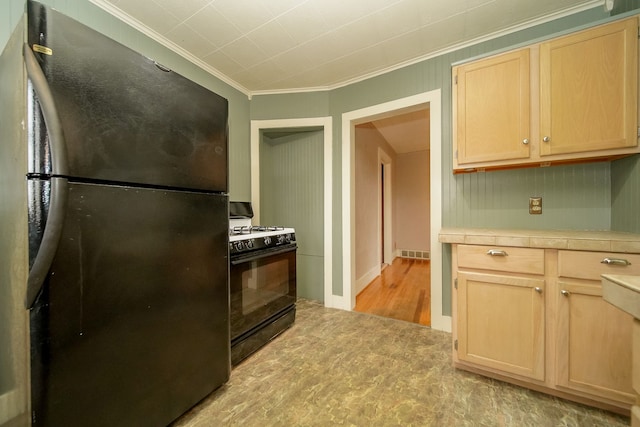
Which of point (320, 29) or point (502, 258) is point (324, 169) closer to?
point (320, 29)

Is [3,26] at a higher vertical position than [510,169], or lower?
higher

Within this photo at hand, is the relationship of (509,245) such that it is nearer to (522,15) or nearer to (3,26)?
(522,15)

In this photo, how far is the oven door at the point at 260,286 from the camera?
1.52 metres

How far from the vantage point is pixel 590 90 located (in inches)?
53.1

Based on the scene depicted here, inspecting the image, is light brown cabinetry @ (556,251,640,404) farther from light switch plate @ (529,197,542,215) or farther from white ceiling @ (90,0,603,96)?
white ceiling @ (90,0,603,96)

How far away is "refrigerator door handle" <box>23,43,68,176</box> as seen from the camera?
704 millimetres

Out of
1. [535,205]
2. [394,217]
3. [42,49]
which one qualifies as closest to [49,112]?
[42,49]

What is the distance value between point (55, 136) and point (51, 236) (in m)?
0.32

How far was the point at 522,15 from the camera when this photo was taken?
5.41 ft

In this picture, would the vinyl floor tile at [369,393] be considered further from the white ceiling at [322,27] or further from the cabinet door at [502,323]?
the white ceiling at [322,27]

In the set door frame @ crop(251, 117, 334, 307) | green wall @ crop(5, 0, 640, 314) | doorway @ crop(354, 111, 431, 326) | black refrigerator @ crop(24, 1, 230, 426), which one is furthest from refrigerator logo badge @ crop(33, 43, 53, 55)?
doorway @ crop(354, 111, 431, 326)

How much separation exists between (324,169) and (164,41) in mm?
1749

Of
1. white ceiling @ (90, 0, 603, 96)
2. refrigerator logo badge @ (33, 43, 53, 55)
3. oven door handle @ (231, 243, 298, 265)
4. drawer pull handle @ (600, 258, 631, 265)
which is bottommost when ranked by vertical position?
oven door handle @ (231, 243, 298, 265)

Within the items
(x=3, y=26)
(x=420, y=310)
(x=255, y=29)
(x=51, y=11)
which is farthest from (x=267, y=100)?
(x=420, y=310)
